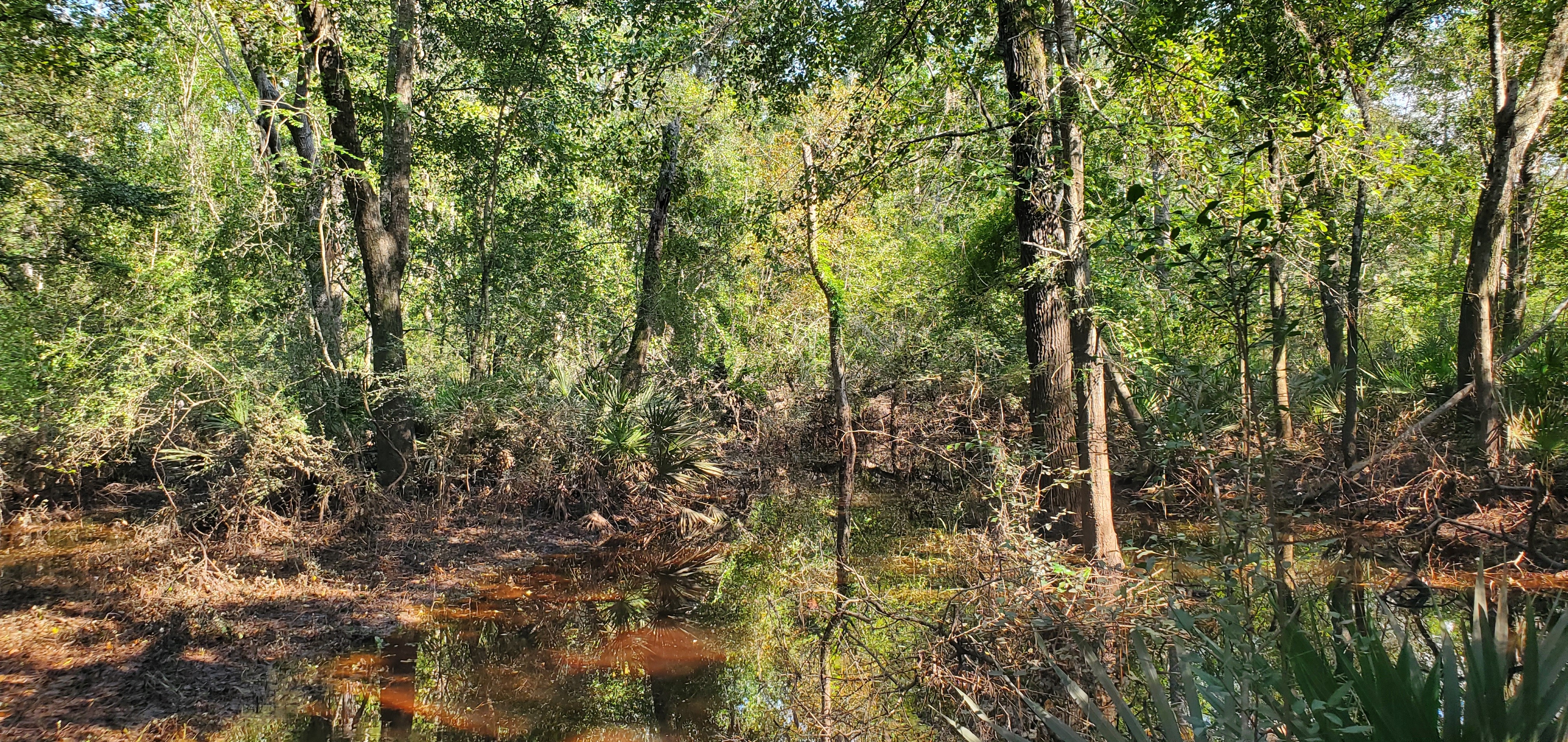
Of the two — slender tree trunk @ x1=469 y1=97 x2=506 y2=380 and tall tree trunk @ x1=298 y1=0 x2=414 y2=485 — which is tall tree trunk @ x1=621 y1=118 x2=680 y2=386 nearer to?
slender tree trunk @ x1=469 y1=97 x2=506 y2=380

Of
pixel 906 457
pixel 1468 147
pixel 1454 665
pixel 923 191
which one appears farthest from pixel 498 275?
pixel 1468 147

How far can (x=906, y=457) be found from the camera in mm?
14219

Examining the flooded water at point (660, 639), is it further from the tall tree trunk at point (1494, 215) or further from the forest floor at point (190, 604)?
the tall tree trunk at point (1494, 215)

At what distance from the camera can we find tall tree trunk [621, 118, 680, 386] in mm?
13500

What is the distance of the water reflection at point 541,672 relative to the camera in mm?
5848

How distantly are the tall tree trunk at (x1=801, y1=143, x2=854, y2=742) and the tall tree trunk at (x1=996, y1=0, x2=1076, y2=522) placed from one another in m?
1.86

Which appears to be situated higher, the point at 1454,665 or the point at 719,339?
the point at 719,339

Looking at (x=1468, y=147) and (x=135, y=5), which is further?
(x=1468, y=147)

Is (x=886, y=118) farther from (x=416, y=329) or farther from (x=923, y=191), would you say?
(x=416, y=329)

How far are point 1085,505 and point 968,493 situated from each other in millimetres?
3149

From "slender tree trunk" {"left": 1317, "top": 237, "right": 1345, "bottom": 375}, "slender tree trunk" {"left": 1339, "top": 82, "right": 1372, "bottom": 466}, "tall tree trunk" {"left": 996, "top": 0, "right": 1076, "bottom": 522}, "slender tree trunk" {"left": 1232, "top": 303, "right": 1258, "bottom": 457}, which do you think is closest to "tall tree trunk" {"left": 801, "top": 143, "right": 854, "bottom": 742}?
"tall tree trunk" {"left": 996, "top": 0, "right": 1076, "bottom": 522}

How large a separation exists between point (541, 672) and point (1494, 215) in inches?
423

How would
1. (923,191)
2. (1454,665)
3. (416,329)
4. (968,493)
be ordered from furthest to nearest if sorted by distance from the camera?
(416,329)
(968,493)
(923,191)
(1454,665)

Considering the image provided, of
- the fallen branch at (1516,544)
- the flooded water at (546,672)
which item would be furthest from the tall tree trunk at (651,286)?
the fallen branch at (1516,544)
